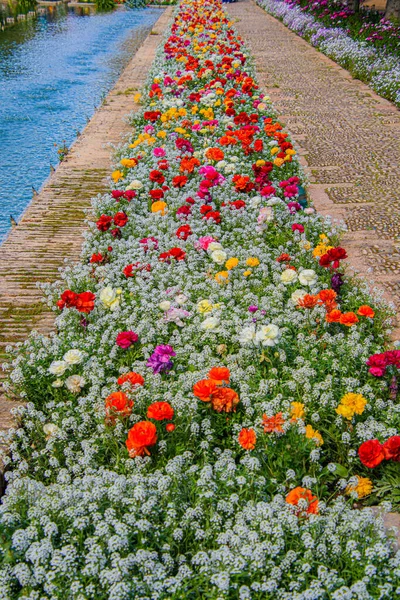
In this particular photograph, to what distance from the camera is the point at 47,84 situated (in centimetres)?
1328

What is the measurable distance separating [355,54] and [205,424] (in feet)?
42.9

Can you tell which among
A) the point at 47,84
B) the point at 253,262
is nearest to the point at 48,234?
the point at 253,262

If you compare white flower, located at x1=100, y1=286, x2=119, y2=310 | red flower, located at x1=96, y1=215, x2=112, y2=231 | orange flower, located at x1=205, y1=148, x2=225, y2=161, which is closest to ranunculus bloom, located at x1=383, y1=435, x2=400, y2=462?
white flower, located at x1=100, y1=286, x2=119, y2=310

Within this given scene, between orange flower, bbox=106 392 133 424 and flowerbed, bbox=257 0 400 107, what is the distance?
31.1 ft

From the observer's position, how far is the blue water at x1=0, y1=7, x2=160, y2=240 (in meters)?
8.62

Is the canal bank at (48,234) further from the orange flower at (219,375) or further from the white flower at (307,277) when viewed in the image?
the white flower at (307,277)

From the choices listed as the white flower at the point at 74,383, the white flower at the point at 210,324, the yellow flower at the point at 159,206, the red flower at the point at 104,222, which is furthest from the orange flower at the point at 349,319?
the yellow flower at the point at 159,206

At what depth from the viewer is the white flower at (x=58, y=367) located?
3.50 metres

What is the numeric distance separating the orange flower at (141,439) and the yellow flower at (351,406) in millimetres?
1049

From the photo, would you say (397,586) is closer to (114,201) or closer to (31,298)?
(31,298)

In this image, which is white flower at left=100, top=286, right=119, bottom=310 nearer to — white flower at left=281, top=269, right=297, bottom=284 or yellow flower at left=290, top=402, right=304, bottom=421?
white flower at left=281, top=269, right=297, bottom=284

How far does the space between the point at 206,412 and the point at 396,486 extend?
1.12 m

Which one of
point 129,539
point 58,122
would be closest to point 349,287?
point 129,539

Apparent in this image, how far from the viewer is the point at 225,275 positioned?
4.45m
